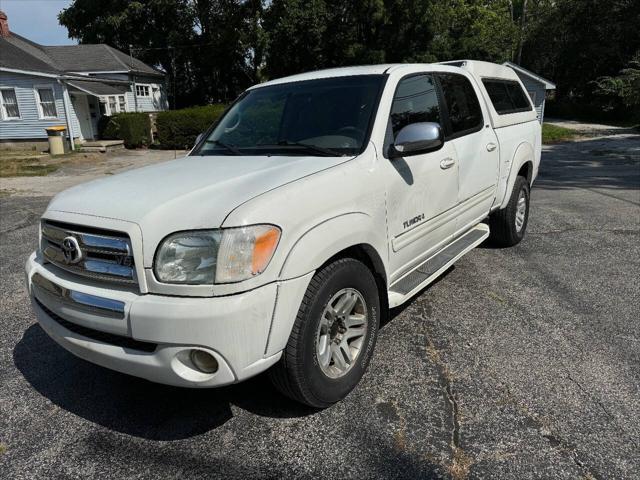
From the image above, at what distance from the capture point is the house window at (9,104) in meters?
22.3

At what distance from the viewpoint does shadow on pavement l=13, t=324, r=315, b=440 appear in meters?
2.70

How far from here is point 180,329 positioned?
2.12m

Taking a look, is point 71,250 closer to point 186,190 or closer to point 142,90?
point 186,190

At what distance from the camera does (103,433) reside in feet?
8.65

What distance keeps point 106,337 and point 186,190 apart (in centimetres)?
83

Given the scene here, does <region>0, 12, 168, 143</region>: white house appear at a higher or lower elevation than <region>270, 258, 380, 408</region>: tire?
higher

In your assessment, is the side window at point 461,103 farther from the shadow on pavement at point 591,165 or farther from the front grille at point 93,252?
the shadow on pavement at point 591,165

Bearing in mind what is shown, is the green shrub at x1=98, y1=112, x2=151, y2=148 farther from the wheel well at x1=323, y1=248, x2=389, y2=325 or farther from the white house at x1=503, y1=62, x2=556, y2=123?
the wheel well at x1=323, y1=248, x2=389, y2=325

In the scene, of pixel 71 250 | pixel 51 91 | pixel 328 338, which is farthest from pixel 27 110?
pixel 328 338

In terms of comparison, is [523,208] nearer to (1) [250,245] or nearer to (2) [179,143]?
(1) [250,245]

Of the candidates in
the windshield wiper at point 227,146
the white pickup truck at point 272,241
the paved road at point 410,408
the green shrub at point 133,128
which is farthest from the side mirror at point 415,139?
the green shrub at point 133,128

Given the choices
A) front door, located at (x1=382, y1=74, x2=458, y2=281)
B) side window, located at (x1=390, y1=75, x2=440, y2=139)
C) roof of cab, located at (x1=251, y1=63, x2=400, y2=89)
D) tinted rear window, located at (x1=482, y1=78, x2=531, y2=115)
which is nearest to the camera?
front door, located at (x1=382, y1=74, x2=458, y2=281)

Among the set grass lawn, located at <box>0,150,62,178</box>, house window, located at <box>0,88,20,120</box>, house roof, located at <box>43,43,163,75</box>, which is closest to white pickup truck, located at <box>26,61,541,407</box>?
grass lawn, located at <box>0,150,62,178</box>

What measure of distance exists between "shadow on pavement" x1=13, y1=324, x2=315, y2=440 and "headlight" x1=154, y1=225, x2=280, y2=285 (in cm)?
99
